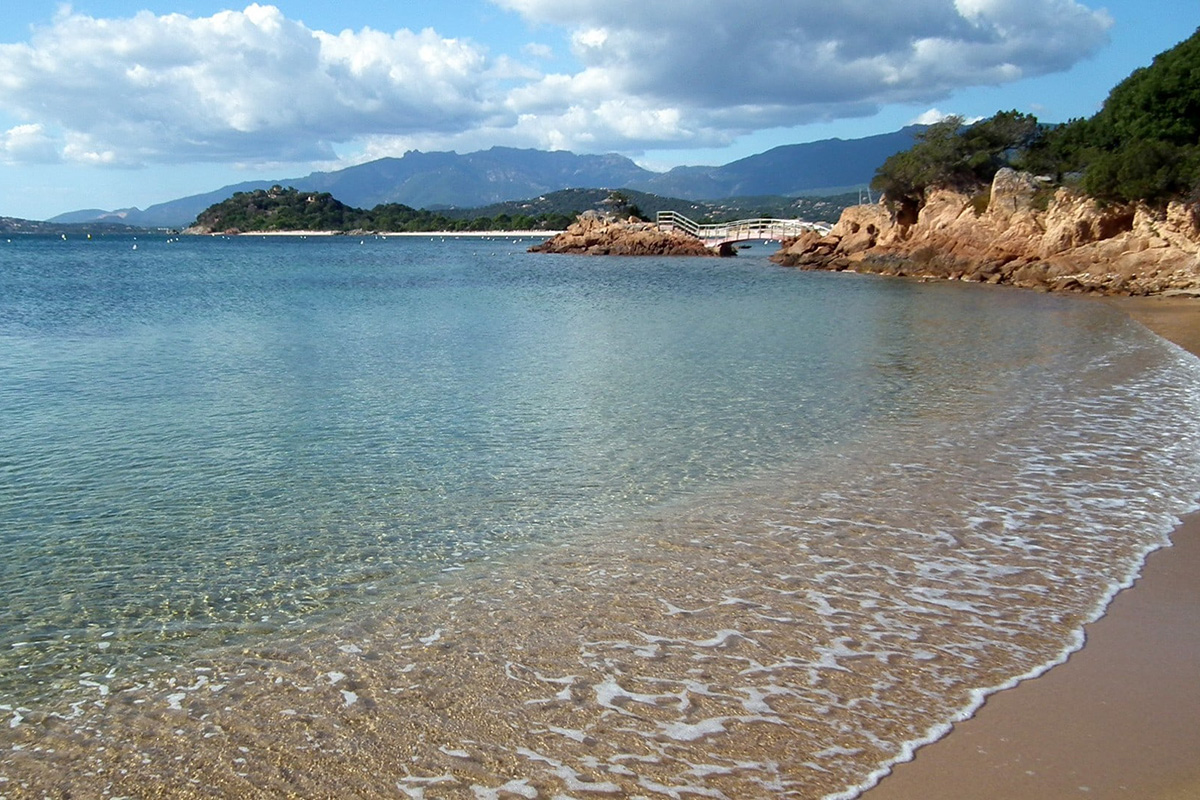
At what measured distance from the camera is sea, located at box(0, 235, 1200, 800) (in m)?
4.30

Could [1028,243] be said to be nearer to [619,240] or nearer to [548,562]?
[548,562]

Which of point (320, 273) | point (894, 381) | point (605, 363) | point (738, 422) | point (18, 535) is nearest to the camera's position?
point (18, 535)

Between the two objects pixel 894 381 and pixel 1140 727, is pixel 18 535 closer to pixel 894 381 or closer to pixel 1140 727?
pixel 1140 727

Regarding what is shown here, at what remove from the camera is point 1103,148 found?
120 ft

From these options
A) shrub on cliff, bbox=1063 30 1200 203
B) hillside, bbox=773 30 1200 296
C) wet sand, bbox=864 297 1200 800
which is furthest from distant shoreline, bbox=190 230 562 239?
wet sand, bbox=864 297 1200 800

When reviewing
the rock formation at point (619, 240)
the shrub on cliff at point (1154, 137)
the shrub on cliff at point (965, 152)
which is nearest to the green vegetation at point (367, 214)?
the rock formation at point (619, 240)

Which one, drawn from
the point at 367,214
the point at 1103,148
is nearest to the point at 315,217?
the point at 367,214

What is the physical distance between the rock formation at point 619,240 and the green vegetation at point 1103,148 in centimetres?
2597

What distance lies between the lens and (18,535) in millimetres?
7188

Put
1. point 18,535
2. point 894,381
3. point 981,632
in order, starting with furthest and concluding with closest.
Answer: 1. point 894,381
2. point 18,535
3. point 981,632

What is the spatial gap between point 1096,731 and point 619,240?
7408 centimetres

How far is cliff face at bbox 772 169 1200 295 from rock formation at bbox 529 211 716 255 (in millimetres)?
21205

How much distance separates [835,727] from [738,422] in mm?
7139

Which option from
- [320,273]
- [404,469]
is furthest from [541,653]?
[320,273]
